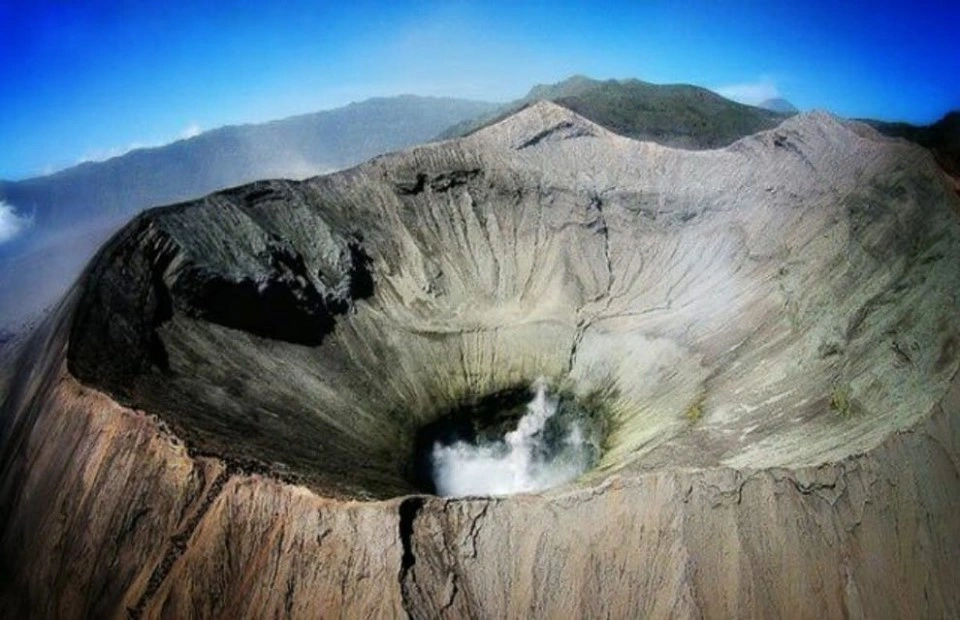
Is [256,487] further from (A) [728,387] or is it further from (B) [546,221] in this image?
(B) [546,221]

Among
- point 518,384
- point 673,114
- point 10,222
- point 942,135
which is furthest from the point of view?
point 10,222

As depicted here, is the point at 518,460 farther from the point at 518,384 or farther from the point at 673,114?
the point at 673,114

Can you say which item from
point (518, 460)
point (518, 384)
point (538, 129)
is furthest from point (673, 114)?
point (518, 460)

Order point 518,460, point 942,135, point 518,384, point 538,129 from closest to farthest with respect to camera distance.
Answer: point 518,460
point 518,384
point 538,129
point 942,135

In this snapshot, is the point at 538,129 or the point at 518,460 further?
the point at 538,129

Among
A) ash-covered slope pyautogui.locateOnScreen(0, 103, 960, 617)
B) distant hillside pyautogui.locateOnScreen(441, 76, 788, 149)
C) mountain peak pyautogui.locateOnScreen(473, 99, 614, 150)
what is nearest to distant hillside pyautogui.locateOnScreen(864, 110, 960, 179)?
distant hillside pyautogui.locateOnScreen(441, 76, 788, 149)
